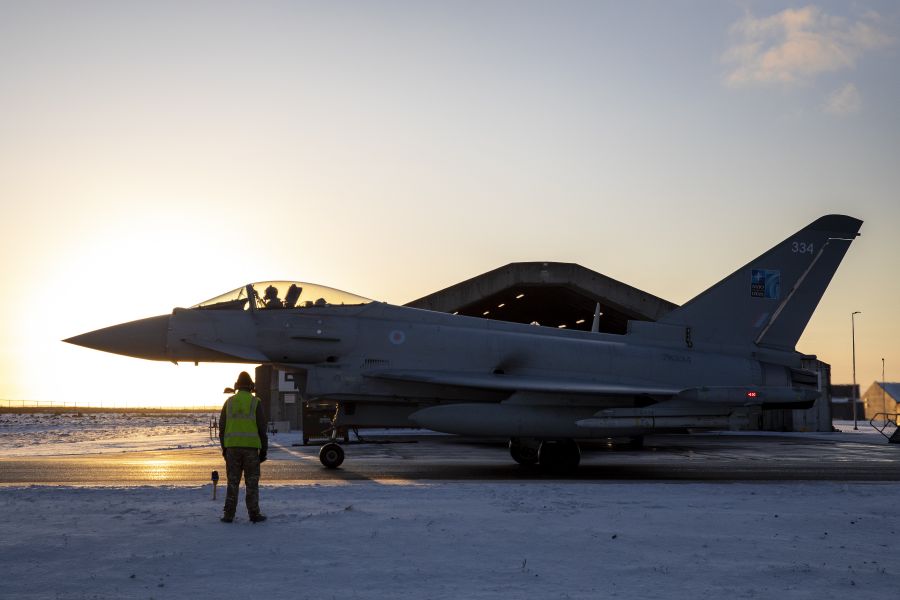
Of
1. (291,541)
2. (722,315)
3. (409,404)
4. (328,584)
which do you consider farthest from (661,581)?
(722,315)

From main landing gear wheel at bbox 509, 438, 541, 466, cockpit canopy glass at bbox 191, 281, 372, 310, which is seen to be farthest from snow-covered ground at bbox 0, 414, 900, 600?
main landing gear wheel at bbox 509, 438, 541, 466

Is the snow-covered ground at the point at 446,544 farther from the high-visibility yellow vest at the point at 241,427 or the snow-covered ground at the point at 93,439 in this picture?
the snow-covered ground at the point at 93,439

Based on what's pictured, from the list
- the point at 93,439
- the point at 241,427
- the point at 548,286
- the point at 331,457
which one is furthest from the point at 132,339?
the point at 93,439

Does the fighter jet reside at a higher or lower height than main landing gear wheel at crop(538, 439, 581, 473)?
higher

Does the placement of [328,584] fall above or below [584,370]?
below

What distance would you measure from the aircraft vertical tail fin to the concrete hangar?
13.4 meters

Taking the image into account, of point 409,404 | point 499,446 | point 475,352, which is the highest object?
point 475,352

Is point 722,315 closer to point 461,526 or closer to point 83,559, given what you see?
point 461,526

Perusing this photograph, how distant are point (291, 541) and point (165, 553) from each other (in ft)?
3.66

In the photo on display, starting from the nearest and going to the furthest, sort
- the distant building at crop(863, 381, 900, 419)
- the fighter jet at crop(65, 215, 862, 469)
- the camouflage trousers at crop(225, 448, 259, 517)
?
the camouflage trousers at crop(225, 448, 259, 517) → the fighter jet at crop(65, 215, 862, 469) → the distant building at crop(863, 381, 900, 419)

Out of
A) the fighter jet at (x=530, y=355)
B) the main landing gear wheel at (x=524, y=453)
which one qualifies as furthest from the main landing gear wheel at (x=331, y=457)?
→ the main landing gear wheel at (x=524, y=453)

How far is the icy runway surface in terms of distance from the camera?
218 inches

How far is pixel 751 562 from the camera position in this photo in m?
6.42

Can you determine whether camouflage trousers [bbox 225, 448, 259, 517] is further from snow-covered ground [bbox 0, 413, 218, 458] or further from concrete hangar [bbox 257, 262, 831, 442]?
concrete hangar [bbox 257, 262, 831, 442]
